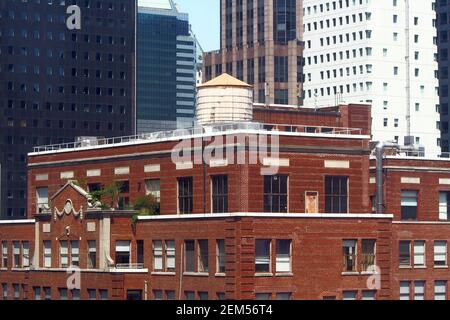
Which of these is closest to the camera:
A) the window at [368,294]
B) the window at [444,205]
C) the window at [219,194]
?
the window at [368,294]

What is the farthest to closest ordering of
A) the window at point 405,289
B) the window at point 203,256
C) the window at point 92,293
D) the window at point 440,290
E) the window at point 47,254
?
1. the window at point 440,290
2. the window at point 47,254
3. the window at point 405,289
4. the window at point 92,293
5. the window at point 203,256

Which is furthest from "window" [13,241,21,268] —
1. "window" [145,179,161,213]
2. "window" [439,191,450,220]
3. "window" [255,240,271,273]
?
"window" [439,191,450,220]

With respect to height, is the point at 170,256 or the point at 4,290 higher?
the point at 170,256

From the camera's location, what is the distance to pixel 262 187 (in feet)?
276

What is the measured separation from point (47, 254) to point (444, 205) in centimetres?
3462

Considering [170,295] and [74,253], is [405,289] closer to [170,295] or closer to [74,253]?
[170,295]

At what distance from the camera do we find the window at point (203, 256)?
82000mm

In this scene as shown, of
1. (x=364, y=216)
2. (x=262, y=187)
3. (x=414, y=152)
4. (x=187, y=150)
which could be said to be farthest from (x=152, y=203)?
(x=414, y=152)

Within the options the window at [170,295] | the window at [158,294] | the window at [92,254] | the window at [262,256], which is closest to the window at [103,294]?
the window at [158,294]

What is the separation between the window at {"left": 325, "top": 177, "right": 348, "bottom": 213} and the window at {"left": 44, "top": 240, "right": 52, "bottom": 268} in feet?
80.6

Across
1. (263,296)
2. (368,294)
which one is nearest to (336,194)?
(368,294)

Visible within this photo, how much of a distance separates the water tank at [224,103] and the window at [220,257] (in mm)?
15352

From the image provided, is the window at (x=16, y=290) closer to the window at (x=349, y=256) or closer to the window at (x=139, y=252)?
the window at (x=139, y=252)

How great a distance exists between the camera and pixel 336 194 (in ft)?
289
